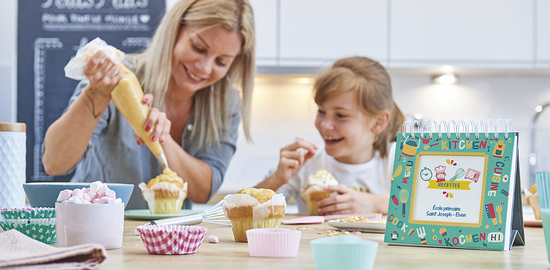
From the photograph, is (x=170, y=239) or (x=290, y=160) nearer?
(x=170, y=239)

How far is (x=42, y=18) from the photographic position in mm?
3055

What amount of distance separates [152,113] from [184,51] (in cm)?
58

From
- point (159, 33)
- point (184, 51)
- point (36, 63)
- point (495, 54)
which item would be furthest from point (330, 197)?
point (36, 63)

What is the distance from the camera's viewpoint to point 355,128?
6.92 feet

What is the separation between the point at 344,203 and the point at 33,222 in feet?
3.11

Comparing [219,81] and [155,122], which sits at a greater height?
[219,81]

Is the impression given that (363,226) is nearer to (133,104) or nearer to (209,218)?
(209,218)

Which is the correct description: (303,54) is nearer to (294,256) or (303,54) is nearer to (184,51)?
(184,51)

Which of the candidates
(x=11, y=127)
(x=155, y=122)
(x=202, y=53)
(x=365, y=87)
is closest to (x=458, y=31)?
(x=365, y=87)

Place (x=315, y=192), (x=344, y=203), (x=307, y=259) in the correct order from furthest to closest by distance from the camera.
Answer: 1. (x=315, y=192)
2. (x=344, y=203)
3. (x=307, y=259)

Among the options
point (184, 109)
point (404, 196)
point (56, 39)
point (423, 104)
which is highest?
point (56, 39)

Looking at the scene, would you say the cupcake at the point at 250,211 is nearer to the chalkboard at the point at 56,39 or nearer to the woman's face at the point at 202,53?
the woman's face at the point at 202,53

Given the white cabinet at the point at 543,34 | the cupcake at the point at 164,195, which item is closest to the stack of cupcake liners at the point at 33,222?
the cupcake at the point at 164,195

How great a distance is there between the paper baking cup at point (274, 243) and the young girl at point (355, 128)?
1.28 metres
